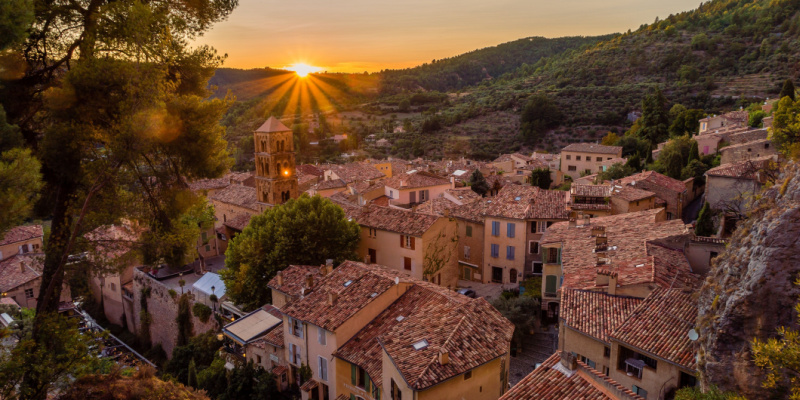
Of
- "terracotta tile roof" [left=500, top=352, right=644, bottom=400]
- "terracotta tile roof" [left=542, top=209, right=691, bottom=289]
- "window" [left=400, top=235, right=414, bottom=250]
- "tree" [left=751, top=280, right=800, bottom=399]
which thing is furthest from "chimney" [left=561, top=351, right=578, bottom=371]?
"window" [left=400, top=235, right=414, bottom=250]

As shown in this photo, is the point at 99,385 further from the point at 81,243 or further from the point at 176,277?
the point at 176,277

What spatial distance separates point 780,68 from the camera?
2537 inches

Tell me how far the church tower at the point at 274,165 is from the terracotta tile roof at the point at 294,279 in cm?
1483

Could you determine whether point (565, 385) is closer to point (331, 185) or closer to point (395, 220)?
point (395, 220)

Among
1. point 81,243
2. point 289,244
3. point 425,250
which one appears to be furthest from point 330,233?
point 81,243

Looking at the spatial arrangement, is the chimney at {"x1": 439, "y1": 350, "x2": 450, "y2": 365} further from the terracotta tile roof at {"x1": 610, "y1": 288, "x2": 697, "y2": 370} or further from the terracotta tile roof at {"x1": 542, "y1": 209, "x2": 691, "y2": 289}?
the terracotta tile roof at {"x1": 542, "y1": 209, "x2": 691, "y2": 289}

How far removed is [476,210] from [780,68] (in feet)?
190

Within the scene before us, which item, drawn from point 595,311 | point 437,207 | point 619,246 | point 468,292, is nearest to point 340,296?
point 595,311

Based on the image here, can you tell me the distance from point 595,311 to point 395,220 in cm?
1393

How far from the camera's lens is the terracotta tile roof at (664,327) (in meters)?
11.4

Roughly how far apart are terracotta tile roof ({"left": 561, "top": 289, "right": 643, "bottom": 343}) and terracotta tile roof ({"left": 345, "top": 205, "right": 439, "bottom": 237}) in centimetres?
1100

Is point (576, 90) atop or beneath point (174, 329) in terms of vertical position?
atop

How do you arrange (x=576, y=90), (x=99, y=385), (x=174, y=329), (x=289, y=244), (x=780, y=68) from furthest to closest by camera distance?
1. (x=576, y=90)
2. (x=780, y=68)
3. (x=174, y=329)
4. (x=289, y=244)
5. (x=99, y=385)

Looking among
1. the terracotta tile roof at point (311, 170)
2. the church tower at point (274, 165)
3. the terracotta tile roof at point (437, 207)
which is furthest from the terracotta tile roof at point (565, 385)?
the terracotta tile roof at point (311, 170)
